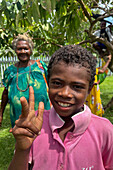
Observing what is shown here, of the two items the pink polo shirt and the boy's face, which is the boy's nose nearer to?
the boy's face

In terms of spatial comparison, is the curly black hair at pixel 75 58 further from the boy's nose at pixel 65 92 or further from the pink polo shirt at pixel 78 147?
the pink polo shirt at pixel 78 147

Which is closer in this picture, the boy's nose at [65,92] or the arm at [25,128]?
the arm at [25,128]

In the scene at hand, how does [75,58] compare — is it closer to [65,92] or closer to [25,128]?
[65,92]

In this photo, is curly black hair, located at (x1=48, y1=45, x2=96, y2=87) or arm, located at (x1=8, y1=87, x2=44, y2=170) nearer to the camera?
arm, located at (x1=8, y1=87, x2=44, y2=170)

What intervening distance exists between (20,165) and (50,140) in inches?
8.3

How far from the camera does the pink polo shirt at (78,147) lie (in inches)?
37.9

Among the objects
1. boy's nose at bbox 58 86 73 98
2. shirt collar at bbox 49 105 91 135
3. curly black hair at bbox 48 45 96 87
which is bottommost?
shirt collar at bbox 49 105 91 135

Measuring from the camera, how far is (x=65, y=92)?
94 cm

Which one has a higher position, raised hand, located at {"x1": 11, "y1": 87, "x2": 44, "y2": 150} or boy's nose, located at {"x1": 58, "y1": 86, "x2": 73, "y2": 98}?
boy's nose, located at {"x1": 58, "y1": 86, "x2": 73, "y2": 98}

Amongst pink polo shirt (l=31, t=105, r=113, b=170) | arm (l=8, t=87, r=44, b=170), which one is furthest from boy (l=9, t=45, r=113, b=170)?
arm (l=8, t=87, r=44, b=170)

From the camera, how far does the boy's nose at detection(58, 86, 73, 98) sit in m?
0.93

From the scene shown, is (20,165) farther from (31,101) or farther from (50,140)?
(31,101)

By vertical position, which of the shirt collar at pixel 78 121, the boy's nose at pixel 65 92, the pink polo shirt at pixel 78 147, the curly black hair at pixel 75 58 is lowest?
the pink polo shirt at pixel 78 147

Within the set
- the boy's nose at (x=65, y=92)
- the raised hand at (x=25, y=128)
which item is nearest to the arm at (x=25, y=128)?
the raised hand at (x=25, y=128)
